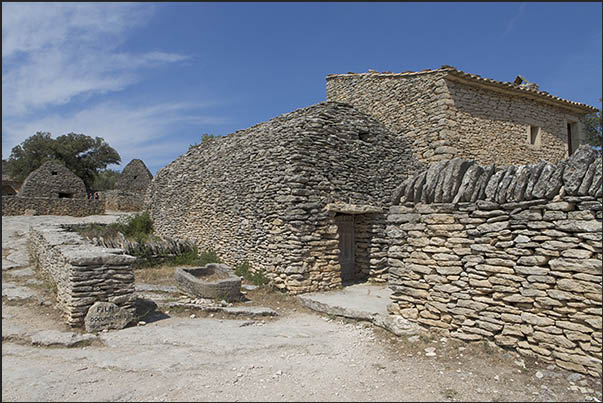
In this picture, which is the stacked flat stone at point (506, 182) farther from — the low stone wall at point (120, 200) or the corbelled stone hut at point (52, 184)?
the corbelled stone hut at point (52, 184)

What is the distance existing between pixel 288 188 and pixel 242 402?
541 cm

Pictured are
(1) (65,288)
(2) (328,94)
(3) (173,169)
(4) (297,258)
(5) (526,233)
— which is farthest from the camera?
(3) (173,169)

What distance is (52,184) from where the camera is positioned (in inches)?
882

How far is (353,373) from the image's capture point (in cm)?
436

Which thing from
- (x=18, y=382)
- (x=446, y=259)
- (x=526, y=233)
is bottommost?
(x=18, y=382)

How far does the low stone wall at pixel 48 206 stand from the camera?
62.1ft

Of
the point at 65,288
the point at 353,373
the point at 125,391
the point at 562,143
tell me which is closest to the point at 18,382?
the point at 125,391

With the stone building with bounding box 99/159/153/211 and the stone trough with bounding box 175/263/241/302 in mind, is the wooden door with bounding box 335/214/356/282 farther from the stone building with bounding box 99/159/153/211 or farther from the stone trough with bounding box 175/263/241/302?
the stone building with bounding box 99/159/153/211

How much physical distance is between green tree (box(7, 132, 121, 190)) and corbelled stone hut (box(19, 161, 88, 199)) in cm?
1151

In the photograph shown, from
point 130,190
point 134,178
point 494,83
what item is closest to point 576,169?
point 494,83

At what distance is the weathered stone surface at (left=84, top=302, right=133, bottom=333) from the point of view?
568cm

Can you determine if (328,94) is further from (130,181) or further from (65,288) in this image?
(130,181)

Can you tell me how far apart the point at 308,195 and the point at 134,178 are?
21564mm

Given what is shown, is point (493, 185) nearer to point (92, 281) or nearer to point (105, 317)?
point (105, 317)
